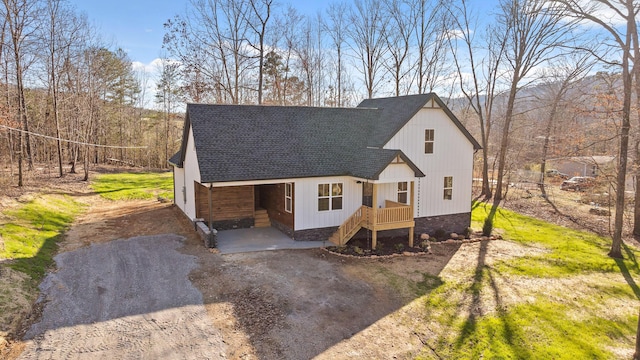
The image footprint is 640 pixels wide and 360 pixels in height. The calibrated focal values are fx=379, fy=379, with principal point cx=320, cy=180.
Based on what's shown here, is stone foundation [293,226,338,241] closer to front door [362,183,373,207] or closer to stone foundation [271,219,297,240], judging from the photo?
stone foundation [271,219,297,240]

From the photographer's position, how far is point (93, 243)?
1499 centimetres

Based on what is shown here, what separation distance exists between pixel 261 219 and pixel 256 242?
271 cm

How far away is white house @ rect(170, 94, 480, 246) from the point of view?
15.3m

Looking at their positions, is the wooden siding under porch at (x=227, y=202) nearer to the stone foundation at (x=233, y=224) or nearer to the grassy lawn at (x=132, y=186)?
the stone foundation at (x=233, y=224)

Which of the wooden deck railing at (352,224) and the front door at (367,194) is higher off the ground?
the front door at (367,194)

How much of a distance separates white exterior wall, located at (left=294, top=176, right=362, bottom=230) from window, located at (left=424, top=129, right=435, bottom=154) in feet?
12.2

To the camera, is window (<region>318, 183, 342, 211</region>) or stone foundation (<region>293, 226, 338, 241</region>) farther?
window (<region>318, 183, 342, 211</region>)

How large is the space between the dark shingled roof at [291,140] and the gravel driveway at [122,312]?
397 cm

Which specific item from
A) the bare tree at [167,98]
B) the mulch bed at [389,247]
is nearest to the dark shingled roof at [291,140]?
the mulch bed at [389,247]

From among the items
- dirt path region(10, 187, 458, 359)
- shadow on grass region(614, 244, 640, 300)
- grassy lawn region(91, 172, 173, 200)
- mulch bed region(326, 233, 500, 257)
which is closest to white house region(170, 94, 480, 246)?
mulch bed region(326, 233, 500, 257)

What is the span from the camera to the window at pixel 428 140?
17442mm

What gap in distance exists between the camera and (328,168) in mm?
16047

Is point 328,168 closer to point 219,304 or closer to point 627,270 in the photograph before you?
point 219,304

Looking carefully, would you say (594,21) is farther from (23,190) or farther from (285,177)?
(23,190)
